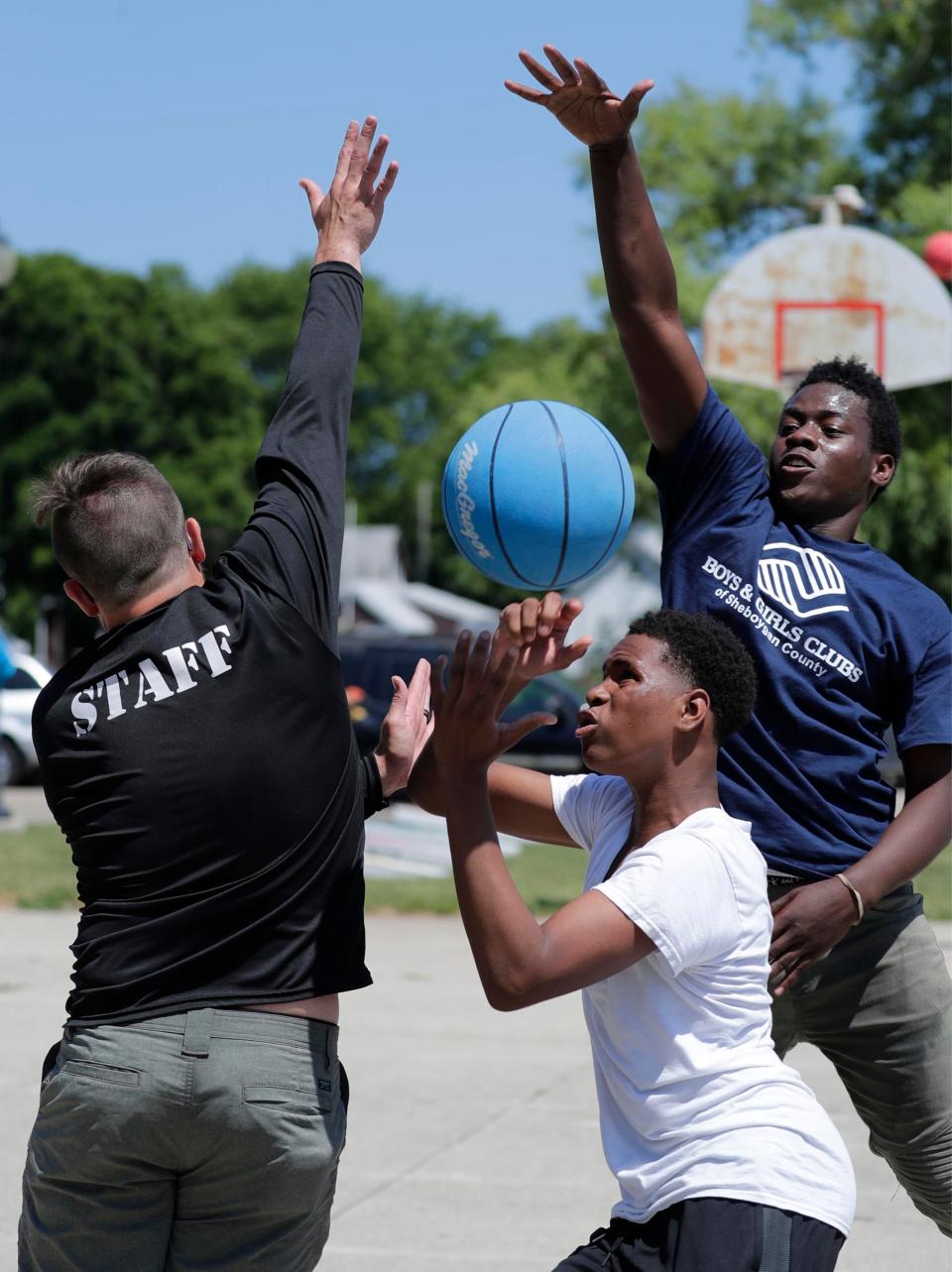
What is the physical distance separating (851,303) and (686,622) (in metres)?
11.5

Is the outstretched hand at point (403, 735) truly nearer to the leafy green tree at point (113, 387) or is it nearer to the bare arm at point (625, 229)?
the bare arm at point (625, 229)

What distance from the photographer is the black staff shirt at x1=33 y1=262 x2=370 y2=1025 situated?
8.84 feet

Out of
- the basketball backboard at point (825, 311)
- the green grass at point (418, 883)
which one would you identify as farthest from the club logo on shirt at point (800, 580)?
the basketball backboard at point (825, 311)

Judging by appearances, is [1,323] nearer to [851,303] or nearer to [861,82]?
[861,82]

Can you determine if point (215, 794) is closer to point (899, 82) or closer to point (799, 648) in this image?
point (799, 648)

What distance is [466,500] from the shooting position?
358cm

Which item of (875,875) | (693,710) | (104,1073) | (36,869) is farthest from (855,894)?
(36,869)

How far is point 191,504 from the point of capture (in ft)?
169

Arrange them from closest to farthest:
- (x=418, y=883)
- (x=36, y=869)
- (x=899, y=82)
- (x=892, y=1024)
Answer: (x=892, y=1024) → (x=418, y=883) → (x=36, y=869) → (x=899, y=82)

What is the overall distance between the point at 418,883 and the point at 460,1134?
271 inches

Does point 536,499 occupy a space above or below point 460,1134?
above

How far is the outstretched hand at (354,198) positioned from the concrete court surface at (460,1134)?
1.95 metres

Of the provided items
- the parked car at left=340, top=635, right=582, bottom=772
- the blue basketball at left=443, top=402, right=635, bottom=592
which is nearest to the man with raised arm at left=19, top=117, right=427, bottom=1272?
the blue basketball at left=443, top=402, right=635, bottom=592

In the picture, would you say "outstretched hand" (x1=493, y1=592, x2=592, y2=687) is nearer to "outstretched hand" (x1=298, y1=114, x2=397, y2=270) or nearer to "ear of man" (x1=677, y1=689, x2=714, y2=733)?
"ear of man" (x1=677, y1=689, x2=714, y2=733)
